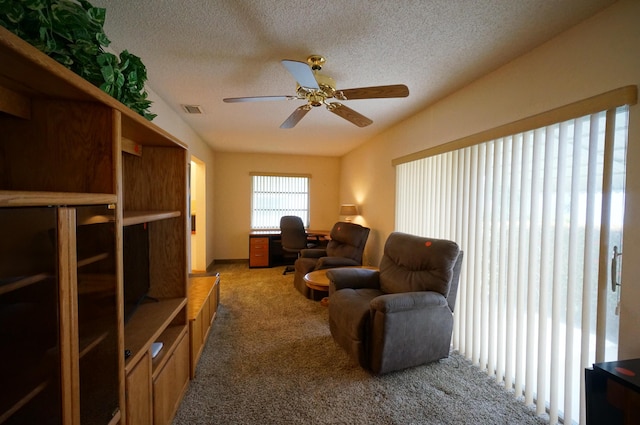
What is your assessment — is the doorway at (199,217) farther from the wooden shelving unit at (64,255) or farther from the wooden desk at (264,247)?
the wooden shelving unit at (64,255)

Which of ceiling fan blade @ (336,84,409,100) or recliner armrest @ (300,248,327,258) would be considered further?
recliner armrest @ (300,248,327,258)

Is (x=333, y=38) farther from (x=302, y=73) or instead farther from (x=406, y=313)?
(x=406, y=313)

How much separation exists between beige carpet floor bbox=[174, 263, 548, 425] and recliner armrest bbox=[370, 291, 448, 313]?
563mm

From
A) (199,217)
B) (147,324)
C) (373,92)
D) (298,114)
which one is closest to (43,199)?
(147,324)

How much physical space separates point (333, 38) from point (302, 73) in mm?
322

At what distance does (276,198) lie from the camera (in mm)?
5949

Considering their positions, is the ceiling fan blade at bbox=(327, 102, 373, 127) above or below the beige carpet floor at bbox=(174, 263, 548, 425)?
above

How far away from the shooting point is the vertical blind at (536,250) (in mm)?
1431

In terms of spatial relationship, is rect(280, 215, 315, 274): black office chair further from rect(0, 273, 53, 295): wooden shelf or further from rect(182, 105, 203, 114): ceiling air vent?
rect(0, 273, 53, 295): wooden shelf

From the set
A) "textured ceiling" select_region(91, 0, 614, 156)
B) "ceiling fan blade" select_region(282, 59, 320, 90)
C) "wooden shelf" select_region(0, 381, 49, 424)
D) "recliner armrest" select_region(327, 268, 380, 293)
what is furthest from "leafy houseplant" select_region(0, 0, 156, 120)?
"recliner armrest" select_region(327, 268, 380, 293)

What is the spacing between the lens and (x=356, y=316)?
2.07m

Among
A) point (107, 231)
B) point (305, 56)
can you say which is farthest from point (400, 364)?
point (305, 56)

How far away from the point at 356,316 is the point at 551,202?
1570mm

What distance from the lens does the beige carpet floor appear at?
1.62 meters
